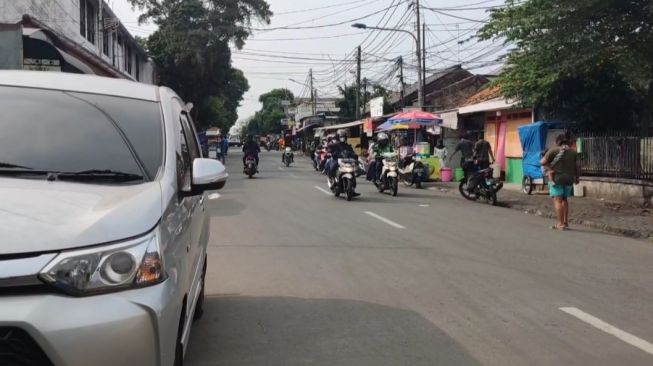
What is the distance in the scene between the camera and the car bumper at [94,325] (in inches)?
95.8

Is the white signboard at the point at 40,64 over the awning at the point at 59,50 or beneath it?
beneath

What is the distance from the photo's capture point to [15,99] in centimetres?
377

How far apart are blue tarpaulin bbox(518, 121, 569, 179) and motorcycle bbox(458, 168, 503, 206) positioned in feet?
8.07

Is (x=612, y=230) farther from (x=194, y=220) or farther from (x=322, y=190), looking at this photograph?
(x=194, y=220)

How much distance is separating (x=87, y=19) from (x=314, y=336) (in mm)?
23271

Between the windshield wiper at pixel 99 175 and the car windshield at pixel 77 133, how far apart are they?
3 centimetres

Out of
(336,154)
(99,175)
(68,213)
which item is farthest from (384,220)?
(68,213)

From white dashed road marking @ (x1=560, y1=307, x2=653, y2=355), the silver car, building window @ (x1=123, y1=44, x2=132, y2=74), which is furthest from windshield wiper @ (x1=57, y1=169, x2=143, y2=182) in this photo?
building window @ (x1=123, y1=44, x2=132, y2=74)

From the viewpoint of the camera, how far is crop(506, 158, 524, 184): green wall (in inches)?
864

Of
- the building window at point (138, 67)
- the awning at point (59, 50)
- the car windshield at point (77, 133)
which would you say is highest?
the building window at point (138, 67)

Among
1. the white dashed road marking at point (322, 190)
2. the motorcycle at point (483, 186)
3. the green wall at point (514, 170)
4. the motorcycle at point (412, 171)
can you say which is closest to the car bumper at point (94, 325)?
the motorcycle at point (483, 186)

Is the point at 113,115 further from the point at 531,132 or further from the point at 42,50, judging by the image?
the point at 531,132

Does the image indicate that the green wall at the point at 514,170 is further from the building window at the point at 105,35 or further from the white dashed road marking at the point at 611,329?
the building window at the point at 105,35

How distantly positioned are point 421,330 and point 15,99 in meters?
3.35
